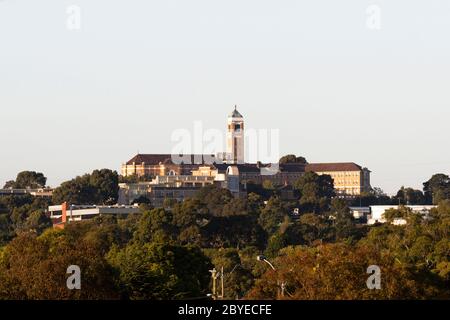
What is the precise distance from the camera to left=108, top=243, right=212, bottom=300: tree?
7456 centimetres

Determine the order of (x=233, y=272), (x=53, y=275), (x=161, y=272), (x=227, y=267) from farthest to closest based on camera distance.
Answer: (x=227, y=267) → (x=233, y=272) → (x=161, y=272) → (x=53, y=275)

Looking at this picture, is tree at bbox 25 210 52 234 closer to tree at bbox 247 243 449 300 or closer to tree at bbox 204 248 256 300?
tree at bbox 204 248 256 300

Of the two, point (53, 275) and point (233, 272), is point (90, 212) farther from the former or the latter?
point (53, 275)

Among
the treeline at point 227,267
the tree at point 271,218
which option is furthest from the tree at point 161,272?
the tree at point 271,218

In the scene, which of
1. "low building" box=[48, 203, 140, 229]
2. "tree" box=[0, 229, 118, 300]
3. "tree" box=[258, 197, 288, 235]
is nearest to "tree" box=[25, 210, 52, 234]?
"low building" box=[48, 203, 140, 229]

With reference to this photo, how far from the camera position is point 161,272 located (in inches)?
3113

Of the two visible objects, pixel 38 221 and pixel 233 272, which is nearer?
pixel 233 272

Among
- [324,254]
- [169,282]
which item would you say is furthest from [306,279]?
[169,282]

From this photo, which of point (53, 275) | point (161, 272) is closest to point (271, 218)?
point (161, 272)

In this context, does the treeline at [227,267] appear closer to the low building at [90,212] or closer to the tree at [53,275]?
the tree at [53,275]

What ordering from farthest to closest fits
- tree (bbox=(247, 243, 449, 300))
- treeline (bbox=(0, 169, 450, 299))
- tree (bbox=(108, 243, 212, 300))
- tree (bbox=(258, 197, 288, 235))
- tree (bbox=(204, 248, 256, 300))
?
1. tree (bbox=(258, 197, 288, 235))
2. tree (bbox=(204, 248, 256, 300))
3. tree (bbox=(108, 243, 212, 300))
4. treeline (bbox=(0, 169, 450, 299))
5. tree (bbox=(247, 243, 449, 300))

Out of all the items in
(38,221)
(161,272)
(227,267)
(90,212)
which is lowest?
(227,267)
